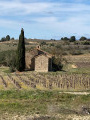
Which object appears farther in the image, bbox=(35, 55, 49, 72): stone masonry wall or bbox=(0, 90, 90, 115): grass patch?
bbox=(35, 55, 49, 72): stone masonry wall

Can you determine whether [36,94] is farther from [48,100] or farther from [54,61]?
[54,61]

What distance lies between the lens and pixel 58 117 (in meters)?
14.4

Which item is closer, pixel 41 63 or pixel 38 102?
pixel 38 102

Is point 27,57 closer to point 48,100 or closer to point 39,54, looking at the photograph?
point 39,54

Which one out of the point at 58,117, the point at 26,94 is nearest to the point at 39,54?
the point at 26,94

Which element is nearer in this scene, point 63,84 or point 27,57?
point 63,84

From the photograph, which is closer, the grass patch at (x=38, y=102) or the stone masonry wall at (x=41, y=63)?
the grass patch at (x=38, y=102)

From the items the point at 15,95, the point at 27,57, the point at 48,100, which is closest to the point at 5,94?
the point at 15,95

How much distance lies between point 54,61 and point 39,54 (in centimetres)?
A: 318

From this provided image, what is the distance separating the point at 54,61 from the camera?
148ft

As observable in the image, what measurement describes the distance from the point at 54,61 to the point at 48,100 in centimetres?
2551

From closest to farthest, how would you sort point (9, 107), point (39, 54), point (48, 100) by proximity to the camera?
point (9, 107) → point (48, 100) → point (39, 54)

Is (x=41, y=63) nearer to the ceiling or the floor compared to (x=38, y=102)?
nearer to the ceiling

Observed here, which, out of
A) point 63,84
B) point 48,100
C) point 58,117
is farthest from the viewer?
point 63,84
